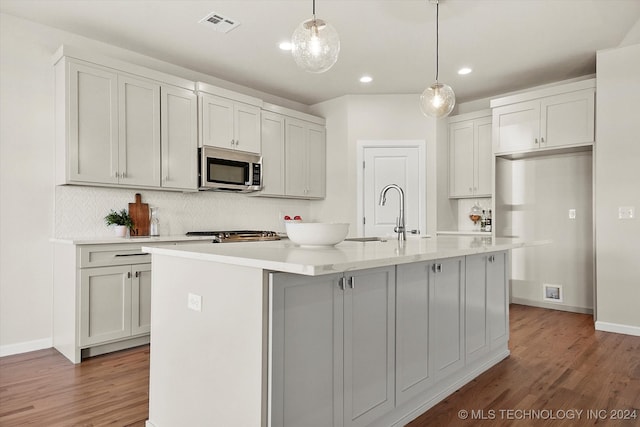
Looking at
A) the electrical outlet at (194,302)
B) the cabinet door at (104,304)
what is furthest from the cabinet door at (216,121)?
the electrical outlet at (194,302)

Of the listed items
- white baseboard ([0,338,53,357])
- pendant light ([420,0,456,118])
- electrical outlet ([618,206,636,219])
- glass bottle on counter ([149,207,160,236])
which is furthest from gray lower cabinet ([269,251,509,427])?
white baseboard ([0,338,53,357])

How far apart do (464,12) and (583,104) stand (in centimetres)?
184

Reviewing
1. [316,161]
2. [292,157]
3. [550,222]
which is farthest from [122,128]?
[550,222]

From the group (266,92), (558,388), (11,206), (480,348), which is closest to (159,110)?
(11,206)

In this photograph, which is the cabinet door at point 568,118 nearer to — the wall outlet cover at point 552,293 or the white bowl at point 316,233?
the wall outlet cover at point 552,293

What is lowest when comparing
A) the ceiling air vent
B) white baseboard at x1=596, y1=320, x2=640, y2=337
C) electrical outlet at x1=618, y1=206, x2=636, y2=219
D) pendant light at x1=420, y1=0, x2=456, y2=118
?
white baseboard at x1=596, y1=320, x2=640, y2=337

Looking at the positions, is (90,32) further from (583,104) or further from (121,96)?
(583,104)

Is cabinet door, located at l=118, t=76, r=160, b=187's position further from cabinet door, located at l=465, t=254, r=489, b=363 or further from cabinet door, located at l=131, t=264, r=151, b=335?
cabinet door, located at l=465, t=254, r=489, b=363

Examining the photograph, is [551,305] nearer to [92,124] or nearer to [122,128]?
[122,128]

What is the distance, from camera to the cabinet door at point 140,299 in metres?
3.29

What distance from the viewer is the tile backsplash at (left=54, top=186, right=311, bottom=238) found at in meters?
3.48

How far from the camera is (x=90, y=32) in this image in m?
3.52

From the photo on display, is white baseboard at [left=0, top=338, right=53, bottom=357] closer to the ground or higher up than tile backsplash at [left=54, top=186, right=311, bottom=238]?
closer to the ground

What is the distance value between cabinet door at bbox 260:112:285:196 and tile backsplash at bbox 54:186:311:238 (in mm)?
274
